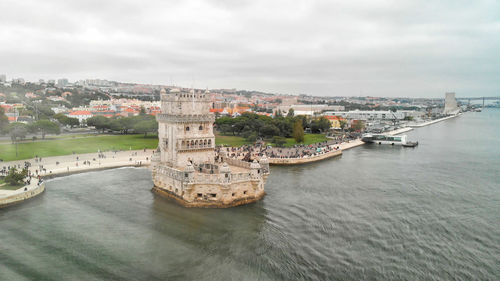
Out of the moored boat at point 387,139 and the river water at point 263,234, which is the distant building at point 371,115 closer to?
the moored boat at point 387,139

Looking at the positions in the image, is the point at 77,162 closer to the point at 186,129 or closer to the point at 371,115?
the point at 186,129

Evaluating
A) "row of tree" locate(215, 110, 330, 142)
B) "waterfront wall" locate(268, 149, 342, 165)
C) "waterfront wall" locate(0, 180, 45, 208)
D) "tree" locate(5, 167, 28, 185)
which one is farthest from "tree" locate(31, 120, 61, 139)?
"waterfront wall" locate(268, 149, 342, 165)

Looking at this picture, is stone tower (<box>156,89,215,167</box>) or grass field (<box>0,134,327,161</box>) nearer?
stone tower (<box>156,89,215,167</box>)

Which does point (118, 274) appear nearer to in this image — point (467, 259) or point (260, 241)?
point (260, 241)

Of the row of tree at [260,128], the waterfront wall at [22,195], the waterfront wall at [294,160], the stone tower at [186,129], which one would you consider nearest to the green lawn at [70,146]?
the waterfront wall at [22,195]

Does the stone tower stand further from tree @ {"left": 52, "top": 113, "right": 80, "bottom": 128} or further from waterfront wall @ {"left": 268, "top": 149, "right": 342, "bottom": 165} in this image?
tree @ {"left": 52, "top": 113, "right": 80, "bottom": 128}

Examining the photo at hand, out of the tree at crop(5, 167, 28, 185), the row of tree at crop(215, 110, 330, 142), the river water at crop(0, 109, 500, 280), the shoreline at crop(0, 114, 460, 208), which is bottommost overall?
the river water at crop(0, 109, 500, 280)
